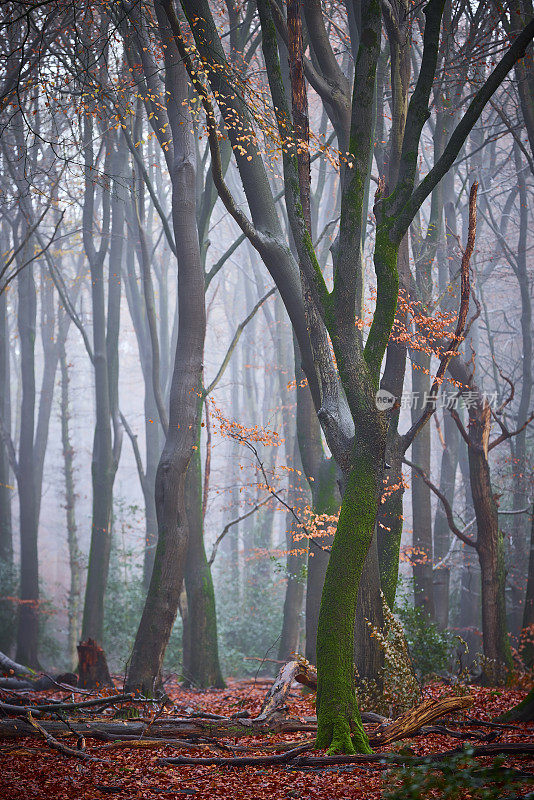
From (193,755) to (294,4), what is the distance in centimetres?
751

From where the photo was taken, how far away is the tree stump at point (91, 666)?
938 centimetres

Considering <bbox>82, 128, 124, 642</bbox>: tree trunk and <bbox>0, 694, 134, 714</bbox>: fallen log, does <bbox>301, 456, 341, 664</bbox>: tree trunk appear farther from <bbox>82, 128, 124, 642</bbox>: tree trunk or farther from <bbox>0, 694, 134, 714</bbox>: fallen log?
<bbox>82, 128, 124, 642</bbox>: tree trunk

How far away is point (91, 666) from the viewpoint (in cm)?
944

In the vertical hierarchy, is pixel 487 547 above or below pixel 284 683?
above

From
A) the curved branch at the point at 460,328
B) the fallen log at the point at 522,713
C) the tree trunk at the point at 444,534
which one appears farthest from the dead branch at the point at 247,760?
the tree trunk at the point at 444,534

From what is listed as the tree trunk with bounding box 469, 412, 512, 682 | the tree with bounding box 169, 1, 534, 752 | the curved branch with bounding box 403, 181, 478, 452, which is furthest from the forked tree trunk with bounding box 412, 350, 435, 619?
the tree with bounding box 169, 1, 534, 752

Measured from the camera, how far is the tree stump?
30.8 ft

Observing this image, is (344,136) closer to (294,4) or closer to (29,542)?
(294,4)

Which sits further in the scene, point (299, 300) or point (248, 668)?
point (248, 668)

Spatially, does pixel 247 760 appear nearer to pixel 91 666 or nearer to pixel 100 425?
pixel 91 666

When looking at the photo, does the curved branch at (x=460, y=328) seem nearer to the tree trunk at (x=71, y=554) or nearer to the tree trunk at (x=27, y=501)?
the tree trunk at (x=27, y=501)

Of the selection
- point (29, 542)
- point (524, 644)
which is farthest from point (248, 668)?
point (524, 644)

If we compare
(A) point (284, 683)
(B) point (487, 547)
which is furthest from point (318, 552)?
(A) point (284, 683)

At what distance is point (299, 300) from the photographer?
7.98m
